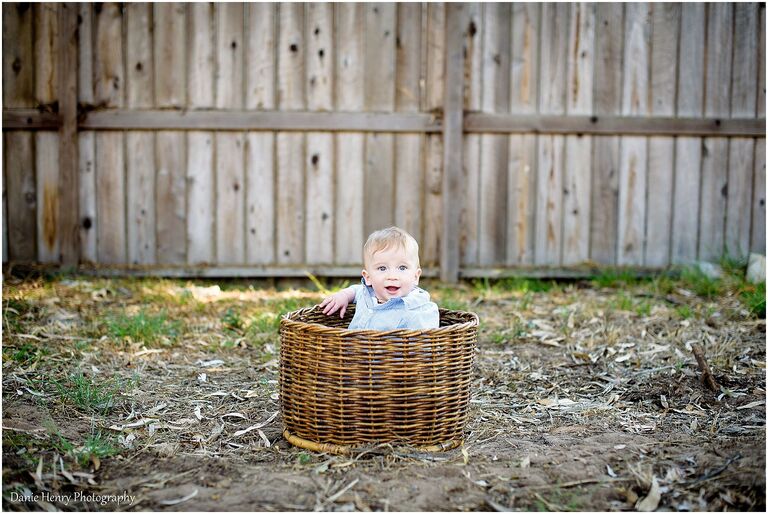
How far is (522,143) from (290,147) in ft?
6.16

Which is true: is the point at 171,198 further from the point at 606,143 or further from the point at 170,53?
the point at 606,143

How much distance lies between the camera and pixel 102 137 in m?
6.42

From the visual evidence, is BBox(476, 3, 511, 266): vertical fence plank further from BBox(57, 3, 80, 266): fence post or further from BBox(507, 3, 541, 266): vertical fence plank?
BBox(57, 3, 80, 266): fence post

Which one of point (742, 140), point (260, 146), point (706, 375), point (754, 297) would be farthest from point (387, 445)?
point (742, 140)

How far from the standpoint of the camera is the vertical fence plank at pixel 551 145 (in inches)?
255

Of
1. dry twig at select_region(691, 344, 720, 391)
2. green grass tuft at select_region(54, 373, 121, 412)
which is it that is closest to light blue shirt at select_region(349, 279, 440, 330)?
green grass tuft at select_region(54, 373, 121, 412)

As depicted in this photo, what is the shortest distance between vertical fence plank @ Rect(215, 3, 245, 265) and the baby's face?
11.7 feet

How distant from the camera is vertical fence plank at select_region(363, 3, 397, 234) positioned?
6383mm

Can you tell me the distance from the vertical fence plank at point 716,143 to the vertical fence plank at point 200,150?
4.01 meters

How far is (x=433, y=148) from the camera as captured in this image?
6.51 m

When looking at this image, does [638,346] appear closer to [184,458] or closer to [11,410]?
[184,458]

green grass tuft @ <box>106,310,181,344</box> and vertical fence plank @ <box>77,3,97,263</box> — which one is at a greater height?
vertical fence plank @ <box>77,3,97,263</box>

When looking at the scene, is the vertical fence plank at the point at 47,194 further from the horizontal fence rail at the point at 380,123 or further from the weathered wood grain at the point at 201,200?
the weathered wood grain at the point at 201,200

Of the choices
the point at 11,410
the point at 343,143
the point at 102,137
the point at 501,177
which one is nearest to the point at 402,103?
the point at 343,143
